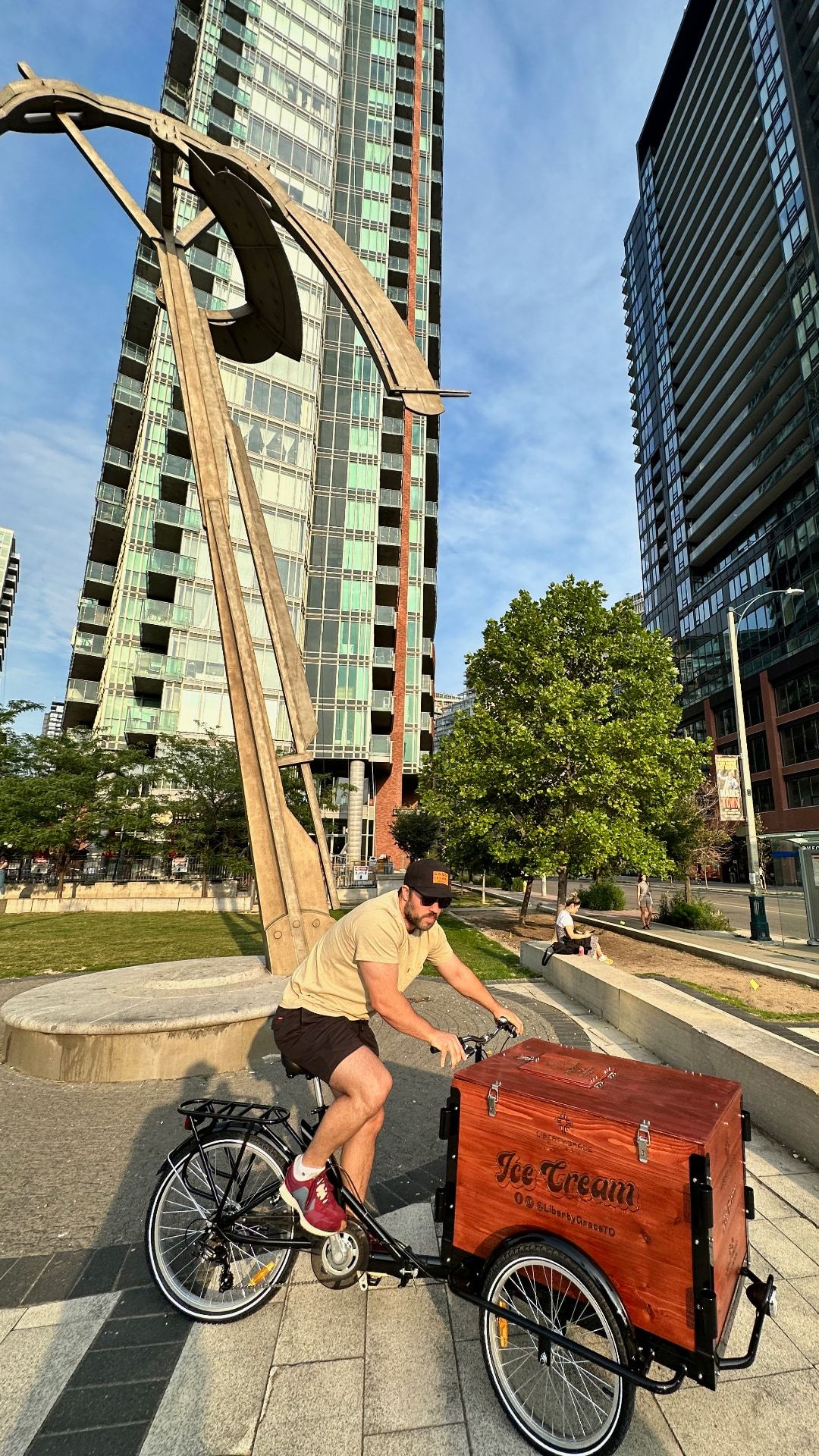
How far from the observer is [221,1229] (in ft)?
10.00

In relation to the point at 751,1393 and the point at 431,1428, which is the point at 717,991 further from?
the point at 431,1428

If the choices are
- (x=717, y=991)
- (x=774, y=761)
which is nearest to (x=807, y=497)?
(x=774, y=761)

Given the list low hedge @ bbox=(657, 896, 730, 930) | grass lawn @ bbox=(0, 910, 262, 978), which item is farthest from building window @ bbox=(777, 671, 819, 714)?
grass lawn @ bbox=(0, 910, 262, 978)

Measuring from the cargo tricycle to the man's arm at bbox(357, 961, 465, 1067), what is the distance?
0.13 m

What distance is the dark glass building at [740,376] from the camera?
172 ft

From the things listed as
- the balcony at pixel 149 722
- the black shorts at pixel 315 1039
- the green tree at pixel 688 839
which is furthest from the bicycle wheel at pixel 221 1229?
the balcony at pixel 149 722

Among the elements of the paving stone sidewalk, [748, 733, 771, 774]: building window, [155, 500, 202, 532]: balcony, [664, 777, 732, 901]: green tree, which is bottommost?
the paving stone sidewalk

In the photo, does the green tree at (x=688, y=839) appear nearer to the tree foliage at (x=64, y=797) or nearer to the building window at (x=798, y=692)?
the tree foliage at (x=64, y=797)

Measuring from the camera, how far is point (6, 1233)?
3.77m

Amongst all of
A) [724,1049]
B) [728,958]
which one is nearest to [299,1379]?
[724,1049]

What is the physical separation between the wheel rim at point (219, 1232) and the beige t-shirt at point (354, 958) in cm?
74

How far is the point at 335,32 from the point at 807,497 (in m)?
52.8

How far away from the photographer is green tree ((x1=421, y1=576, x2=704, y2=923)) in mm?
16703

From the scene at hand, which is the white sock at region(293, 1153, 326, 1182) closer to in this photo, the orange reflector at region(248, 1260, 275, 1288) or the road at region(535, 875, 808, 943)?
the orange reflector at region(248, 1260, 275, 1288)
